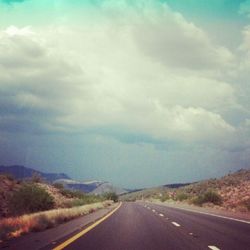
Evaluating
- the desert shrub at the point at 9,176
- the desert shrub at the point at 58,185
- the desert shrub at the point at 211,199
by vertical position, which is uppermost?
the desert shrub at the point at 58,185

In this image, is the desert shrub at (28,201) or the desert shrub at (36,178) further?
the desert shrub at (36,178)

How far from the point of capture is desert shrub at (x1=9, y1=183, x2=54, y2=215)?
35969 millimetres

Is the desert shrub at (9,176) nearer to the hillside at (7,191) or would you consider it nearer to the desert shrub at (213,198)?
the hillside at (7,191)

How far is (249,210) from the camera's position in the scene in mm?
36750

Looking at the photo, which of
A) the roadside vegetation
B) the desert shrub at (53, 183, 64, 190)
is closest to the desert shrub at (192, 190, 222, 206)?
the roadside vegetation

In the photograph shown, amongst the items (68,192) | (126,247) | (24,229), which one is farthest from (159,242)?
(68,192)

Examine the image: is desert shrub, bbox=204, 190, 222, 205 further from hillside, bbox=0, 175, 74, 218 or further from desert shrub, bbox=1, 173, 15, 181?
desert shrub, bbox=1, 173, 15, 181

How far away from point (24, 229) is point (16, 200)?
2080cm

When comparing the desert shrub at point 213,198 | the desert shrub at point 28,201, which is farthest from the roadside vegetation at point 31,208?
the desert shrub at point 213,198

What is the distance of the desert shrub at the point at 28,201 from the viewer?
118 feet

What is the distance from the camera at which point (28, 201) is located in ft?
119

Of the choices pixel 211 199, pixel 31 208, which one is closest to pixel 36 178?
pixel 211 199

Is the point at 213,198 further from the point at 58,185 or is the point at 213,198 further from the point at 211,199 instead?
the point at 58,185

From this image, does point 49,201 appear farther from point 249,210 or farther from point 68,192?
point 68,192
